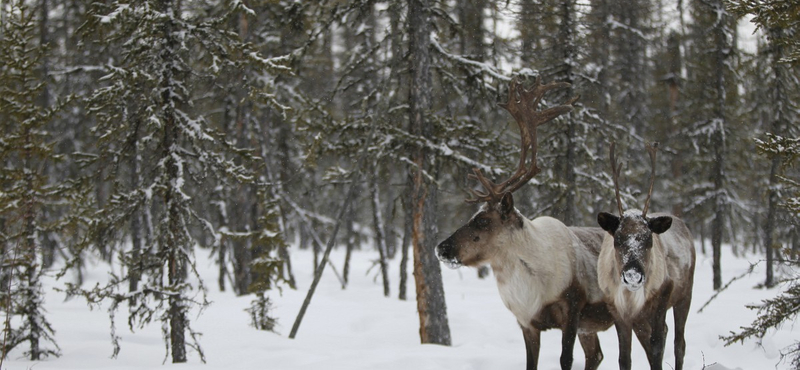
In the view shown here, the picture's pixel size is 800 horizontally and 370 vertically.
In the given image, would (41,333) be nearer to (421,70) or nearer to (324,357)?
(324,357)

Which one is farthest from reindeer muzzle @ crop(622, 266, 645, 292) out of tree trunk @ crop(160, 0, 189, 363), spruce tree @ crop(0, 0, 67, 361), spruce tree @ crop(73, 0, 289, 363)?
spruce tree @ crop(0, 0, 67, 361)

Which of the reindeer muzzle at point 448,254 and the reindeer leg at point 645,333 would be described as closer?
the reindeer leg at point 645,333

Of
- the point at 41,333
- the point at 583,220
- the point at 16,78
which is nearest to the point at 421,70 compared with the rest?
the point at 16,78

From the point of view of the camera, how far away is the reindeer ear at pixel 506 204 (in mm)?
6316

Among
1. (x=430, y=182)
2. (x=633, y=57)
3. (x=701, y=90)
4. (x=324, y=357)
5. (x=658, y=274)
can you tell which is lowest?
(x=324, y=357)

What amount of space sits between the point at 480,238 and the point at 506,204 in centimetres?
44

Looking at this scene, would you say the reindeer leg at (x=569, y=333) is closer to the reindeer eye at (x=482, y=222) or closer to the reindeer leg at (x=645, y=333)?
the reindeer leg at (x=645, y=333)

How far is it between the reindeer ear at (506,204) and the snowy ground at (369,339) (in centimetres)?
225

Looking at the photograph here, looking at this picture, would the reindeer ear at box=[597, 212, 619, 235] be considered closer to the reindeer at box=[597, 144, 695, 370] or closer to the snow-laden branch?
the reindeer at box=[597, 144, 695, 370]

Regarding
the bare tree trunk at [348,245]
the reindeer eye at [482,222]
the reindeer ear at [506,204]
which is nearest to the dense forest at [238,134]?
the reindeer ear at [506,204]

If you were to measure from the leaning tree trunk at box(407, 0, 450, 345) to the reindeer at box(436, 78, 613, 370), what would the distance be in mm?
4277

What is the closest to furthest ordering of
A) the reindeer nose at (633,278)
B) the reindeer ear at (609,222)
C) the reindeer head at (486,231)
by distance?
the reindeer nose at (633,278), the reindeer ear at (609,222), the reindeer head at (486,231)

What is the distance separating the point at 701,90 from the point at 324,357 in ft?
54.8

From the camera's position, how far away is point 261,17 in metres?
18.5
